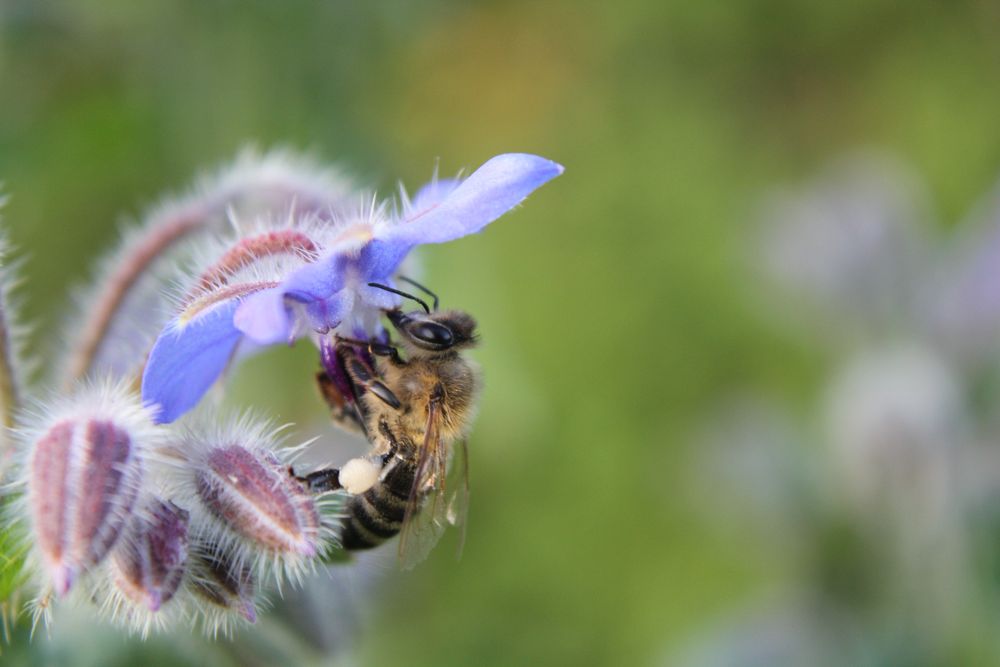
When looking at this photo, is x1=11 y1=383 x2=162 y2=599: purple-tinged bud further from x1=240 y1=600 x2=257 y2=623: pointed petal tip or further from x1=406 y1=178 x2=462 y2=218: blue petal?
x1=406 y1=178 x2=462 y2=218: blue petal

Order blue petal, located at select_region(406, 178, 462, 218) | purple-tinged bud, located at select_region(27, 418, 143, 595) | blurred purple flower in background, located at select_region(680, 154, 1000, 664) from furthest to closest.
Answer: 1. blurred purple flower in background, located at select_region(680, 154, 1000, 664)
2. blue petal, located at select_region(406, 178, 462, 218)
3. purple-tinged bud, located at select_region(27, 418, 143, 595)

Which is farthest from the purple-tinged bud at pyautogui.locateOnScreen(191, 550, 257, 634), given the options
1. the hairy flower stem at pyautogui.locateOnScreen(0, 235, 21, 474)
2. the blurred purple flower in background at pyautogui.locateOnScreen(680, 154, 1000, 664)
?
the blurred purple flower in background at pyautogui.locateOnScreen(680, 154, 1000, 664)

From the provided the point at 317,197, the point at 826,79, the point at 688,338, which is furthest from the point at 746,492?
the point at 826,79

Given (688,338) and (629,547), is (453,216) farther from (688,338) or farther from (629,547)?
(688,338)

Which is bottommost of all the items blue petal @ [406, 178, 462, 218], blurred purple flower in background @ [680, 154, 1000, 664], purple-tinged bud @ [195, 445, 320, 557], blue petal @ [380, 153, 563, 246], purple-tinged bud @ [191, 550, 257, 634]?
A: purple-tinged bud @ [191, 550, 257, 634]

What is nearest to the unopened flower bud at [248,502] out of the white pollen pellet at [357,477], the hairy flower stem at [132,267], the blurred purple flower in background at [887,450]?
the white pollen pellet at [357,477]

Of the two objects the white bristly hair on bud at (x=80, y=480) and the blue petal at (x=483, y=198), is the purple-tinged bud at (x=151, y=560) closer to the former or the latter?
the white bristly hair on bud at (x=80, y=480)
